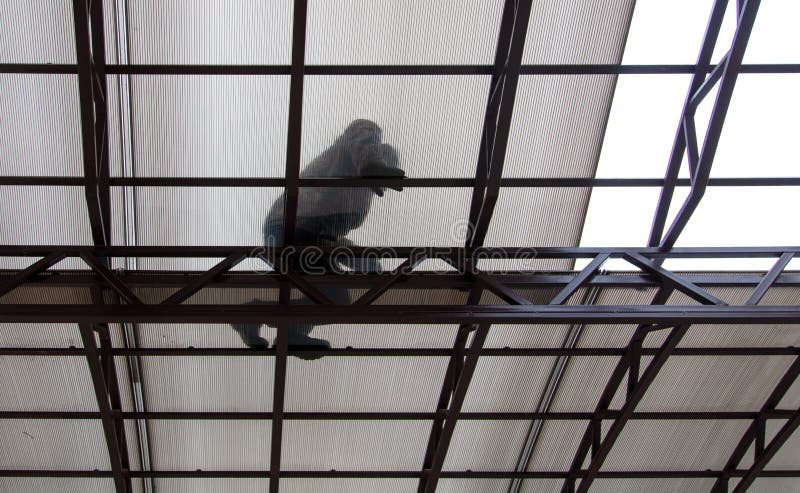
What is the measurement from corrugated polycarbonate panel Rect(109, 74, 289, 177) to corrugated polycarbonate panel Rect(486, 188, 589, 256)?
153 inches

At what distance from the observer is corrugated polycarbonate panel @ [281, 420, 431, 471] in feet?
46.7

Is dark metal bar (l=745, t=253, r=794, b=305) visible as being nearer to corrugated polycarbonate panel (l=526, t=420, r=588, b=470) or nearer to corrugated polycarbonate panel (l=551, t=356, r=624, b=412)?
corrugated polycarbonate panel (l=551, t=356, r=624, b=412)

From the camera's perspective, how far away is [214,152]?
35.2 feet

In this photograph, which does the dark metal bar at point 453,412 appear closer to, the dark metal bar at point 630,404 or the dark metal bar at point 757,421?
the dark metal bar at point 630,404

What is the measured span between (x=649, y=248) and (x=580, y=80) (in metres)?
3.28

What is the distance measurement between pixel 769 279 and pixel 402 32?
761 cm

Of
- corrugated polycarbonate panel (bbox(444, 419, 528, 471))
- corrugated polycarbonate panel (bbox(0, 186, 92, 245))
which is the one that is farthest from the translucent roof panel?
corrugated polycarbonate panel (bbox(0, 186, 92, 245))

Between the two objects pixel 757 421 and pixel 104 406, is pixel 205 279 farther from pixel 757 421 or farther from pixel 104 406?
pixel 757 421

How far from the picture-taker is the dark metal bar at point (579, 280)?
430 inches

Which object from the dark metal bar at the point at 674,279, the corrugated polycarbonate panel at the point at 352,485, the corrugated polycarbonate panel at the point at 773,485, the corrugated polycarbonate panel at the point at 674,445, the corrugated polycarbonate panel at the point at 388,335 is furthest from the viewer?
the corrugated polycarbonate panel at the point at 773,485

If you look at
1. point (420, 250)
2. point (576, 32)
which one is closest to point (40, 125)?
point (420, 250)

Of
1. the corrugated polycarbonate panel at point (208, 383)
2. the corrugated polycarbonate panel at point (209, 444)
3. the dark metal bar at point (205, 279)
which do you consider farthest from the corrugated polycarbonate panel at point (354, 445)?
the dark metal bar at point (205, 279)

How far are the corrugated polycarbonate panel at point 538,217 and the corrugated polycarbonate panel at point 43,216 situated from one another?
7.03 m

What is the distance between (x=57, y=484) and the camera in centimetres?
1456
